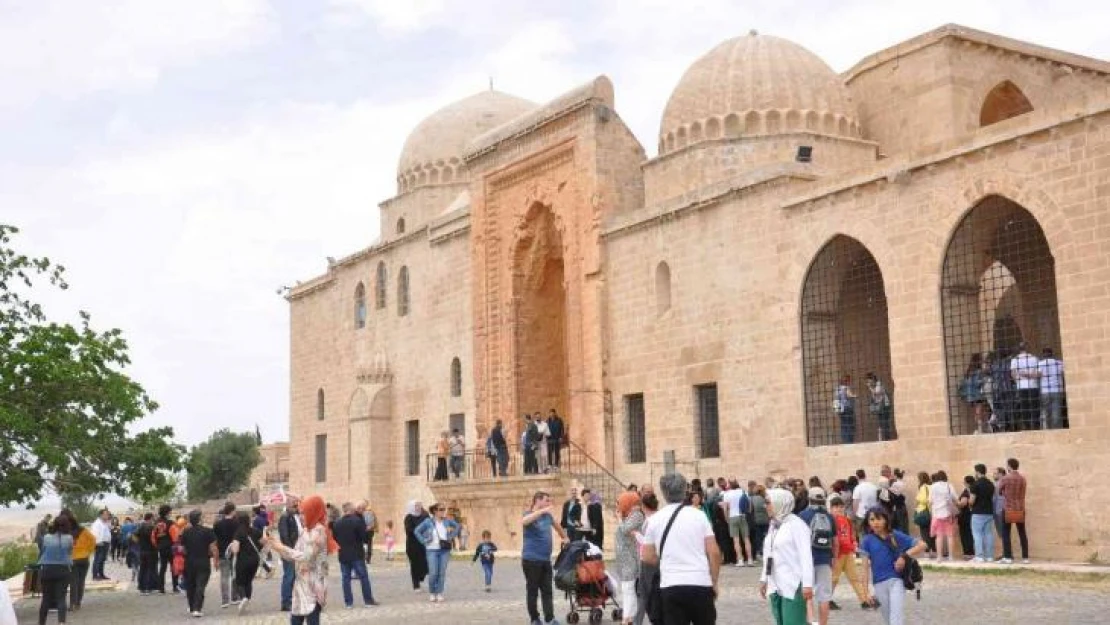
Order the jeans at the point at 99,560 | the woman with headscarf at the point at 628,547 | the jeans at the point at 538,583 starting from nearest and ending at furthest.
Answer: the woman with headscarf at the point at 628,547 < the jeans at the point at 538,583 < the jeans at the point at 99,560

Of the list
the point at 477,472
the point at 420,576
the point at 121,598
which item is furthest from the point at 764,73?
the point at 121,598

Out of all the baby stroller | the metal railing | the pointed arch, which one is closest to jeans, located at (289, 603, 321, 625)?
the baby stroller

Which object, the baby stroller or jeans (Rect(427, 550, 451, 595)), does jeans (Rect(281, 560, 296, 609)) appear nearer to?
jeans (Rect(427, 550, 451, 595))

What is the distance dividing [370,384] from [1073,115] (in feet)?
62.7

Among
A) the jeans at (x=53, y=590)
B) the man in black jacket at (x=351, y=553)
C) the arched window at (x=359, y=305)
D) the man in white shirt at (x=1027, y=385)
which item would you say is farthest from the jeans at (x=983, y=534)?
the arched window at (x=359, y=305)

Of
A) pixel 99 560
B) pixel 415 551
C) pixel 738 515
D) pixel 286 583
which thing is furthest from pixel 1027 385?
pixel 99 560

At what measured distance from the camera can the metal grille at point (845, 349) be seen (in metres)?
18.9

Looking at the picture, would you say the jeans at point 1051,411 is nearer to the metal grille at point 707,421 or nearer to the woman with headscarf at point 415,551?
the metal grille at point 707,421

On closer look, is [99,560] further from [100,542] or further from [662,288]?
[662,288]

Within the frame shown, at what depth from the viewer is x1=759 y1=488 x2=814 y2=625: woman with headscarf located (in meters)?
7.71

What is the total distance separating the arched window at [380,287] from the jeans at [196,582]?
17.3m

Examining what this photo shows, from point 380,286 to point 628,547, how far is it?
22732 millimetres

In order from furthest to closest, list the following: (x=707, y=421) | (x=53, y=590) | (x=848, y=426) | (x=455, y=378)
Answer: (x=455, y=378) → (x=707, y=421) → (x=848, y=426) → (x=53, y=590)

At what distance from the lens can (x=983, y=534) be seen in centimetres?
1568
